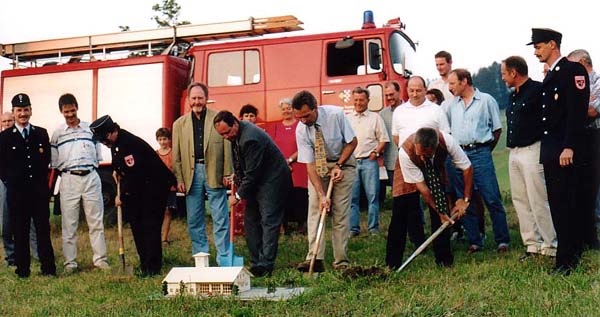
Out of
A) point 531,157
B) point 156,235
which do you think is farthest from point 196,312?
point 531,157

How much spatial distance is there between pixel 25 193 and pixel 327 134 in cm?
304

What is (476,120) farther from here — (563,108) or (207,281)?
(207,281)

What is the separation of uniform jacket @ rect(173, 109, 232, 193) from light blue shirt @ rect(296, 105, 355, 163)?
851mm

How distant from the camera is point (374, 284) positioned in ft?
18.7

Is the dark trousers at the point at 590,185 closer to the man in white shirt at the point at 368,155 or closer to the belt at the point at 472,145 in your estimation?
the belt at the point at 472,145

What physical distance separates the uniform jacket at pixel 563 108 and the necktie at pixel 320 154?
192 cm

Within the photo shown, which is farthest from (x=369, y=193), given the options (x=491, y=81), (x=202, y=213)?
(x=491, y=81)

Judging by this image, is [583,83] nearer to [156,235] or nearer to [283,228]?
[156,235]

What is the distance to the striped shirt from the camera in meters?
7.80

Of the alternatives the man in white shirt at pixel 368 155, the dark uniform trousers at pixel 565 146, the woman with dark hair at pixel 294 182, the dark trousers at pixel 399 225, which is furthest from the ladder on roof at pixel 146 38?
the dark uniform trousers at pixel 565 146

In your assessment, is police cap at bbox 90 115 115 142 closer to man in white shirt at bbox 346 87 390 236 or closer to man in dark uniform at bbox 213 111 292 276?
man in dark uniform at bbox 213 111 292 276

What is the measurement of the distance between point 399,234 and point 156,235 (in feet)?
7.49

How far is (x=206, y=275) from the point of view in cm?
572

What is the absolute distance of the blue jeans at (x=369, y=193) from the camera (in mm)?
8648
